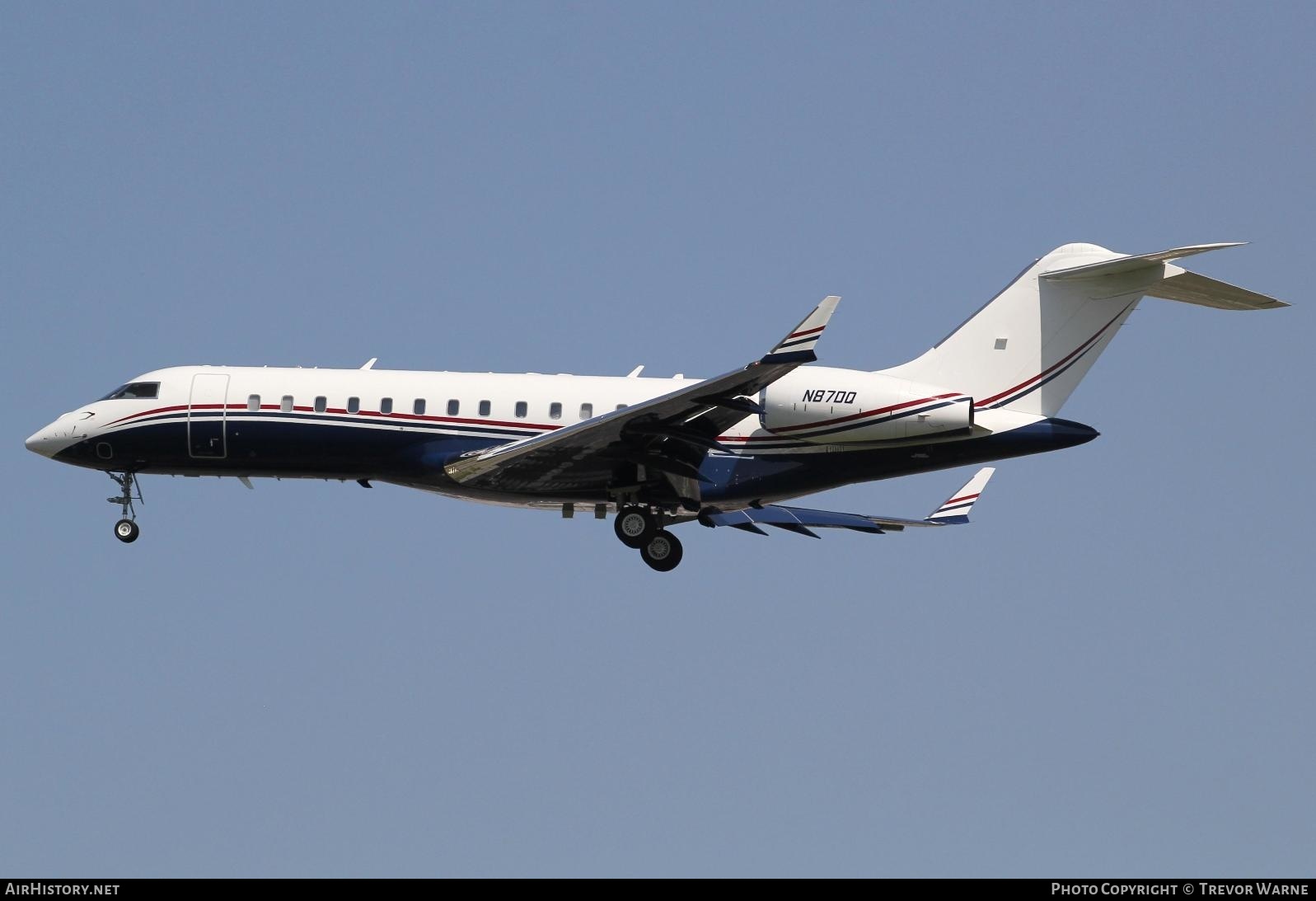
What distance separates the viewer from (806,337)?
22.3 m

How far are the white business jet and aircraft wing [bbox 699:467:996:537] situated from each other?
174 cm

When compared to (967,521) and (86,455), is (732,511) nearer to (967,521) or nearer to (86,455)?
(967,521)

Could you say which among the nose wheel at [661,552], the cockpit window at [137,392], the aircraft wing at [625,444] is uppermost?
the cockpit window at [137,392]

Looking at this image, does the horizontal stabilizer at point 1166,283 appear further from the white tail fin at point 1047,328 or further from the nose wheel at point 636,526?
the nose wheel at point 636,526

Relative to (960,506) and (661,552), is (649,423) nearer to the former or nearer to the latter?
(661,552)

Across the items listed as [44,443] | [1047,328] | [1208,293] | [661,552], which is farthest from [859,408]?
[44,443]

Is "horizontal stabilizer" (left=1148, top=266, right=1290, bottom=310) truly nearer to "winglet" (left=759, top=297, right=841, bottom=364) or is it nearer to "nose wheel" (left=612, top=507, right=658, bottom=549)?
"winglet" (left=759, top=297, right=841, bottom=364)

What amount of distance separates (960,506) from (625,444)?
704cm

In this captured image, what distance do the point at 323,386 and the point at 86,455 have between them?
13.5ft

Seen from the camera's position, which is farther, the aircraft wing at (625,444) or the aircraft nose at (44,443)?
the aircraft nose at (44,443)

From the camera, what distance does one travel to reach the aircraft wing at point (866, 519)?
30.0m

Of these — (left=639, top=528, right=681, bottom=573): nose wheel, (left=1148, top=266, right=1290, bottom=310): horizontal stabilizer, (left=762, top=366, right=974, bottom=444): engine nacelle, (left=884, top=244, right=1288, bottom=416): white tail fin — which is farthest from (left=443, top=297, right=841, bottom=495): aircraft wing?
(left=1148, top=266, right=1290, bottom=310): horizontal stabilizer

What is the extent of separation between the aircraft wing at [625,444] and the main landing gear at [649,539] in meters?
0.70

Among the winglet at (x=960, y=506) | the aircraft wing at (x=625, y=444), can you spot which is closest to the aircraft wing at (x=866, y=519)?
the winglet at (x=960, y=506)
